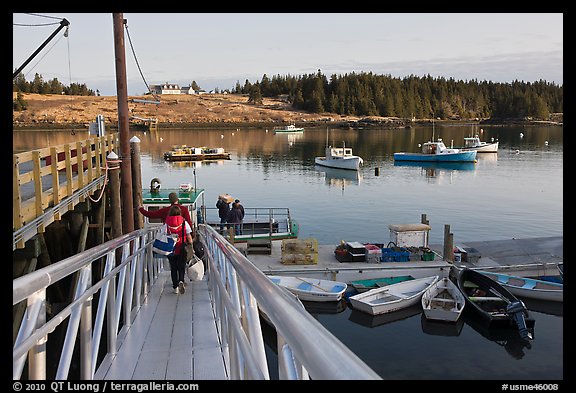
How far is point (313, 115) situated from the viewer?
624 ft

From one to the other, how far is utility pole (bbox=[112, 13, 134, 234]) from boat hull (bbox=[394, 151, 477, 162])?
7155 centimetres

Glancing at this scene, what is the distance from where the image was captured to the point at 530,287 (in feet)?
77.0

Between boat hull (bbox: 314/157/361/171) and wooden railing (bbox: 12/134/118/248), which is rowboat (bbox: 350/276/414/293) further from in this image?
boat hull (bbox: 314/157/361/171)

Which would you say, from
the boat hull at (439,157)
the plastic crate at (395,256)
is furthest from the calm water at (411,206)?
the plastic crate at (395,256)

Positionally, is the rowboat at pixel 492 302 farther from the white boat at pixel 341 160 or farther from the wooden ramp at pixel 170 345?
the white boat at pixel 341 160

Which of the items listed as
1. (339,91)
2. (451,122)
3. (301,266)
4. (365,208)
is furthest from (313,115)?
(301,266)

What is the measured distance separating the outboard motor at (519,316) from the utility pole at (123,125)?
13988 millimetres

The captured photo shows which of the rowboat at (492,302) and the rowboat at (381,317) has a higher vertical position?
the rowboat at (492,302)

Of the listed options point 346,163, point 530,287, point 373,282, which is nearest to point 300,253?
point 373,282

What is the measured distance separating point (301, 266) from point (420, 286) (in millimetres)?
5039

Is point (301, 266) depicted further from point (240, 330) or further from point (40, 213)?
point (240, 330)

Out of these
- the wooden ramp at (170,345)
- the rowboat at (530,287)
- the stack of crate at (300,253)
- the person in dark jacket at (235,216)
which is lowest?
the rowboat at (530,287)

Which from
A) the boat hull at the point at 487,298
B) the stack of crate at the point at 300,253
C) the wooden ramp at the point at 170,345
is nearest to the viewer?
the wooden ramp at the point at 170,345

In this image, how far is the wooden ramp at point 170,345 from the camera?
5.36 metres
